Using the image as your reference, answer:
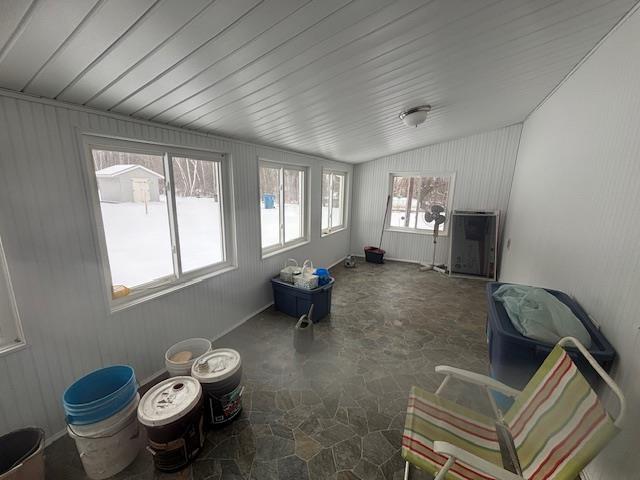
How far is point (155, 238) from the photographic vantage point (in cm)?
242

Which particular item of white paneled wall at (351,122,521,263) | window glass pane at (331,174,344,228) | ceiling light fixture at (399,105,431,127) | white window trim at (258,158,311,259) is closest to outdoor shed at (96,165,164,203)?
white window trim at (258,158,311,259)

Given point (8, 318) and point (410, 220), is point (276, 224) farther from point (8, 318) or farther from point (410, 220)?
point (410, 220)

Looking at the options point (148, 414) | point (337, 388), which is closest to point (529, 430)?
point (337, 388)

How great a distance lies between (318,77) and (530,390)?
2281mm

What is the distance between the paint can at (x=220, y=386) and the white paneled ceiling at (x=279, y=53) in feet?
6.16

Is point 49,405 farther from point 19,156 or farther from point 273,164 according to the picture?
point 273,164

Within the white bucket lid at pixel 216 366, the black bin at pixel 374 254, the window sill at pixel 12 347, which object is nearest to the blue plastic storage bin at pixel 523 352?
the white bucket lid at pixel 216 366

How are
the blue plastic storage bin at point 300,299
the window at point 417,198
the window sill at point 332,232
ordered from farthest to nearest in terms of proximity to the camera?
the window at point 417,198 < the window sill at point 332,232 < the blue plastic storage bin at point 300,299

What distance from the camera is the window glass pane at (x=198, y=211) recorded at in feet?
8.44

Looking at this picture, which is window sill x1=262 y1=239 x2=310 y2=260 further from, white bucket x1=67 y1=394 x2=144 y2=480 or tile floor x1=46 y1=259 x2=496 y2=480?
white bucket x1=67 y1=394 x2=144 y2=480

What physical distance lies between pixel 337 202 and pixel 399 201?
1.46 metres

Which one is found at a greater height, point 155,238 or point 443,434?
point 155,238

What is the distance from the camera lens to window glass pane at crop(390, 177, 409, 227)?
6.01 m

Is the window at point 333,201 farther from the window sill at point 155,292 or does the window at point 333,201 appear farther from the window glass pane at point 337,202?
the window sill at point 155,292
